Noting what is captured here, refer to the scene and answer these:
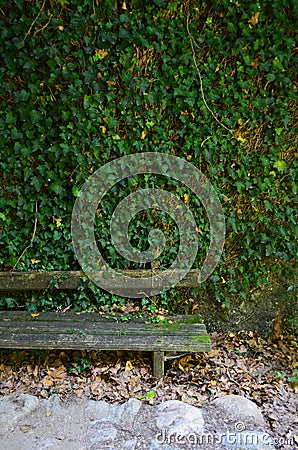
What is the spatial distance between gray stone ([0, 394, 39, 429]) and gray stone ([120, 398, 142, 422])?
0.57 metres

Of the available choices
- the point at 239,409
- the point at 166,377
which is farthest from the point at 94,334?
the point at 239,409

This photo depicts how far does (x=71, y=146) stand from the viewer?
2914 millimetres

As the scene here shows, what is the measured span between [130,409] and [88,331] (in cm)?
63

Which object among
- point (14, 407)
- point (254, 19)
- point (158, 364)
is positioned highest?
point (254, 19)

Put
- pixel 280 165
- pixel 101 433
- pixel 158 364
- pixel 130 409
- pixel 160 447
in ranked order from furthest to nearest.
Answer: pixel 280 165 < pixel 158 364 < pixel 130 409 < pixel 101 433 < pixel 160 447

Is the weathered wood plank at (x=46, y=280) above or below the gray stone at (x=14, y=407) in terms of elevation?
above

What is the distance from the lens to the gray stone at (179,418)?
2.30m

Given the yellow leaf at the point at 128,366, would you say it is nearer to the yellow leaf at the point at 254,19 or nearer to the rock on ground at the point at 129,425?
the rock on ground at the point at 129,425

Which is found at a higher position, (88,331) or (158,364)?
(88,331)

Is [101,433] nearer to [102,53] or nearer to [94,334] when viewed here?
[94,334]

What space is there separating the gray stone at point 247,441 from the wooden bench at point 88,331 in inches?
22.7

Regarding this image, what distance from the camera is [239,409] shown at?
2480mm

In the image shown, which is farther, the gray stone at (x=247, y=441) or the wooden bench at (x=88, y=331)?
the wooden bench at (x=88, y=331)

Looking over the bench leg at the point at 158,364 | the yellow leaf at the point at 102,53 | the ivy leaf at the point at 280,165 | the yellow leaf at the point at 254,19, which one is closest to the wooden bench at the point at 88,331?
the bench leg at the point at 158,364
